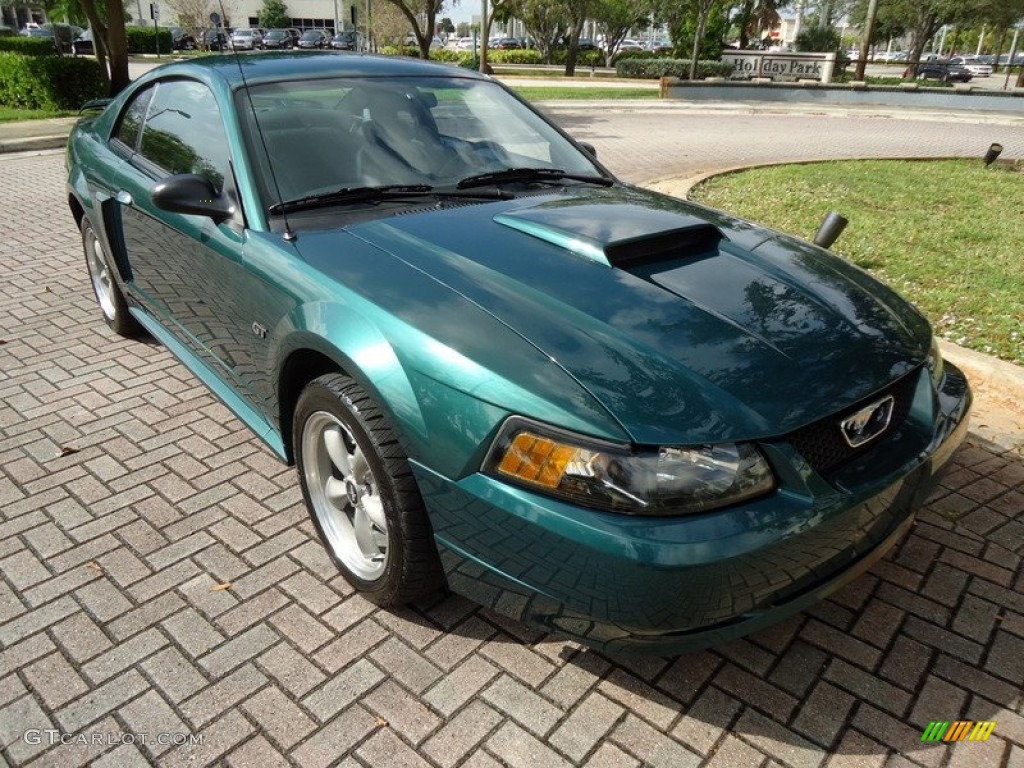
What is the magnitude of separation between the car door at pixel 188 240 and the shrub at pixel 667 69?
32.5 metres

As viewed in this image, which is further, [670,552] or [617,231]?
[617,231]

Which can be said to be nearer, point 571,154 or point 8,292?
point 571,154

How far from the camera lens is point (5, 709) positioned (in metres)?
2.17

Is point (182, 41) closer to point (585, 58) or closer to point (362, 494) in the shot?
point (585, 58)

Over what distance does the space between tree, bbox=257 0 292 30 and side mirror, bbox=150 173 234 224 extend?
7052 cm

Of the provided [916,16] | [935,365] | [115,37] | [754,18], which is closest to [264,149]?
[935,365]

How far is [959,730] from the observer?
214cm

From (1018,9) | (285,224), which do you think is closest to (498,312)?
(285,224)

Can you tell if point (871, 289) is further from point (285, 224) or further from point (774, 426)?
point (285, 224)

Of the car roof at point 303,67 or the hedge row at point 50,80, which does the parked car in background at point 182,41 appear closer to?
the hedge row at point 50,80

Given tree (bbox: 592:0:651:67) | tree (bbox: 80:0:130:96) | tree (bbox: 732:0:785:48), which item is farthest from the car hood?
tree (bbox: 732:0:785:48)

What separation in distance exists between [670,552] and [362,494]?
3.78 ft

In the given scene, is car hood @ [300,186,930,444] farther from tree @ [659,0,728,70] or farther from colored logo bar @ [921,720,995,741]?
tree @ [659,0,728,70]

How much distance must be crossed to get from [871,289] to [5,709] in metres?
3.08
